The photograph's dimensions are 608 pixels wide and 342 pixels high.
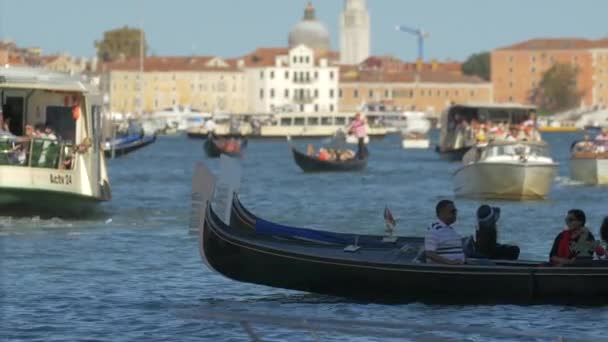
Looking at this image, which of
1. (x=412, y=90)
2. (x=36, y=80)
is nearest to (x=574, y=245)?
(x=36, y=80)

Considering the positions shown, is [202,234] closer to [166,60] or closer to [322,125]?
[322,125]

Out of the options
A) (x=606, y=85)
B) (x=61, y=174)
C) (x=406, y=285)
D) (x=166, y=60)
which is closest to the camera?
(x=406, y=285)

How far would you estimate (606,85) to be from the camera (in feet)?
534

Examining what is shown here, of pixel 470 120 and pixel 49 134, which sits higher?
pixel 49 134

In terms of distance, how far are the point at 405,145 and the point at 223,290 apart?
209 ft

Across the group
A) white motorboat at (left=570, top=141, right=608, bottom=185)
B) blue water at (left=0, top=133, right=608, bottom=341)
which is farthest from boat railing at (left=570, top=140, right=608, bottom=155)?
blue water at (left=0, top=133, right=608, bottom=341)

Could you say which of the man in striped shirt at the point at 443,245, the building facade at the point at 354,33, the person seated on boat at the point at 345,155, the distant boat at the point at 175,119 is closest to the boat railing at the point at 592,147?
the person seated on boat at the point at 345,155

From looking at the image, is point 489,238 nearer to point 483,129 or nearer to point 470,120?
point 483,129

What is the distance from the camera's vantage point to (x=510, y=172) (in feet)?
91.3

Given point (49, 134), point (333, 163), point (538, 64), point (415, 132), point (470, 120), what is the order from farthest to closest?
point (538, 64)
point (415, 132)
point (470, 120)
point (333, 163)
point (49, 134)

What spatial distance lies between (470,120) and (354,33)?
459ft

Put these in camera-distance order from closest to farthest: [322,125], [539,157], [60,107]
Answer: [60,107]
[539,157]
[322,125]

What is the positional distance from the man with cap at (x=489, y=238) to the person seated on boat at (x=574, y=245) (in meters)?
0.47

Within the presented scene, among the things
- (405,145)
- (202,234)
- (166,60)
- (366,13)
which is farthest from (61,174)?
(366,13)
